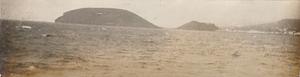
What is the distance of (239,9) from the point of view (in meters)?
2.33

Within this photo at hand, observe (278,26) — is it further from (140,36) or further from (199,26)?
(140,36)

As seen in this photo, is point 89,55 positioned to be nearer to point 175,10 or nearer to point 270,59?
point 175,10

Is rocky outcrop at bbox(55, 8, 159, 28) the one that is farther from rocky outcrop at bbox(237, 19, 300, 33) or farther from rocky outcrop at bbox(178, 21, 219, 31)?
rocky outcrop at bbox(237, 19, 300, 33)

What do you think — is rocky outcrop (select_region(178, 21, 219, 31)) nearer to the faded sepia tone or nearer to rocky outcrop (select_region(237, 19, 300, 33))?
the faded sepia tone

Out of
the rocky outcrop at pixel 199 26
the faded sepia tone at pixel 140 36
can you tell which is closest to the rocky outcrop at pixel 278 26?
the faded sepia tone at pixel 140 36

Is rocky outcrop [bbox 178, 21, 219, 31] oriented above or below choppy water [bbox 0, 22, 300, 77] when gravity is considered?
above

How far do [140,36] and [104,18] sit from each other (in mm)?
230

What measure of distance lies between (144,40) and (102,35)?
0.24 m

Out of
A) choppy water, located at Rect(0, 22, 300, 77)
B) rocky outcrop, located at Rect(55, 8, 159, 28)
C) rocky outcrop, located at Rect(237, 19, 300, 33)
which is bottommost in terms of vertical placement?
choppy water, located at Rect(0, 22, 300, 77)

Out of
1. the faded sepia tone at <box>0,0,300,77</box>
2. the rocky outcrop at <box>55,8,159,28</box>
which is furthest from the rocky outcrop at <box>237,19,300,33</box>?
the rocky outcrop at <box>55,8,159,28</box>

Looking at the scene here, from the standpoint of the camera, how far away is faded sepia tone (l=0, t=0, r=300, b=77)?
2312 millimetres

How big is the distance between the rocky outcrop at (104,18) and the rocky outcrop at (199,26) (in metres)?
0.18

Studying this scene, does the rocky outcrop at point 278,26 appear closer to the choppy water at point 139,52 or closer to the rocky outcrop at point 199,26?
the choppy water at point 139,52

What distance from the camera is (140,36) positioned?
2.34m
